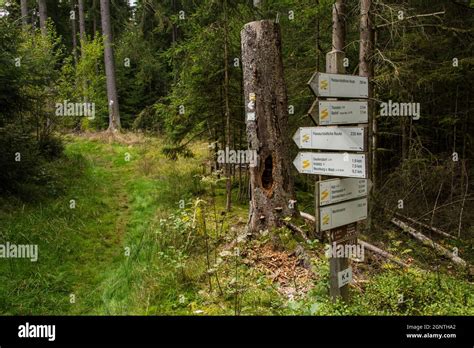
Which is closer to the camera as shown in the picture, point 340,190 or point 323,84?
point 323,84

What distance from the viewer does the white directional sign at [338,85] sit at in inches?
182

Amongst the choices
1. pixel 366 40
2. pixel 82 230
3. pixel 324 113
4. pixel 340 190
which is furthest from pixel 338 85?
pixel 82 230

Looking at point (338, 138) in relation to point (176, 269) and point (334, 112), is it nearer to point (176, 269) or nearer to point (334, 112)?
point (334, 112)

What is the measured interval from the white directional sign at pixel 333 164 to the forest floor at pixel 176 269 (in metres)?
1.57

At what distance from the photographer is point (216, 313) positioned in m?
4.97

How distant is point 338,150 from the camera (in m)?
4.80

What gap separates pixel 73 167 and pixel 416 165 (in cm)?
986

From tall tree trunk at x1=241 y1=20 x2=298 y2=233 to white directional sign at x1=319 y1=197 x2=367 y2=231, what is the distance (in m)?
2.11

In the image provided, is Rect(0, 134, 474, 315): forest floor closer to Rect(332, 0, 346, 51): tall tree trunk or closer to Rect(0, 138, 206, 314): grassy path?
Rect(0, 138, 206, 314): grassy path

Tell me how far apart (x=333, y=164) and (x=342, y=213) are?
607 mm

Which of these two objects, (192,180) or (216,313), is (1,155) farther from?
(216,313)

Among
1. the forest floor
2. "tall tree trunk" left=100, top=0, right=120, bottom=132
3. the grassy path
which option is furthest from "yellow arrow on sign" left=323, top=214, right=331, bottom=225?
"tall tree trunk" left=100, top=0, right=120, bottom=132

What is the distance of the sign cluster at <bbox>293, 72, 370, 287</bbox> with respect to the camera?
4.68m
